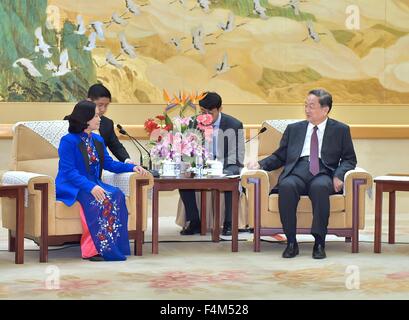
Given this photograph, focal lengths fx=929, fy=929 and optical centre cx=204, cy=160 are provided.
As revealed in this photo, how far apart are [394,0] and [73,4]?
3550 mm

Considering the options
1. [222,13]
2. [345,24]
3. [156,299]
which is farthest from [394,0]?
[156,299]

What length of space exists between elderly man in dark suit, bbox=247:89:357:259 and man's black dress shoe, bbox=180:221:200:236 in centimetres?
120

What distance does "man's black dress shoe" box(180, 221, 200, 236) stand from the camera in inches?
333

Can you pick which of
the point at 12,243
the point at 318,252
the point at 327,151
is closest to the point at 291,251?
the point at 318,252

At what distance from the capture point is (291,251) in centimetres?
704

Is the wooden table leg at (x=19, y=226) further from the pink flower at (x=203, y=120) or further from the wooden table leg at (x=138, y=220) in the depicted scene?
the pink flower at (x=203, y=120)

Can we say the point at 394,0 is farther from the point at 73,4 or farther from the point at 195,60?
the point at 73,4

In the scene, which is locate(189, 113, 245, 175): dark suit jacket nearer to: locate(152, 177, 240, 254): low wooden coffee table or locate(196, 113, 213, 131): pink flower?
locate(196, 113, 213, 131): pink flower

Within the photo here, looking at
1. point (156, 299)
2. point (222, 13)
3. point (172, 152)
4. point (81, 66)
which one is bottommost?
point (156, 299)

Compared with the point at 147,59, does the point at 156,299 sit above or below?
below

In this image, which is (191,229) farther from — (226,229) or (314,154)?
(314,154)

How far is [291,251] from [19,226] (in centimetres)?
203

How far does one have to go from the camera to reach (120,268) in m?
6.45

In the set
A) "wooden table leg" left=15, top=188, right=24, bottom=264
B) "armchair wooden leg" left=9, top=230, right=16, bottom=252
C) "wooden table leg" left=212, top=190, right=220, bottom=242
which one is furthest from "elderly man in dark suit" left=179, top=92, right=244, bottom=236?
"wooden table leg" left=15, top=188, right=24, bottom=264
